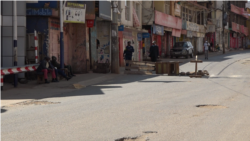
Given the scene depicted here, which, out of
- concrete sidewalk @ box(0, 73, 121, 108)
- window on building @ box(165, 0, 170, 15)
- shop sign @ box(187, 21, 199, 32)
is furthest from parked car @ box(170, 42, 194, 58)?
concrete sidewalk @ box(0, 73, 121, 108)

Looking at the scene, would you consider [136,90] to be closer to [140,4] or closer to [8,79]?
[8,79]

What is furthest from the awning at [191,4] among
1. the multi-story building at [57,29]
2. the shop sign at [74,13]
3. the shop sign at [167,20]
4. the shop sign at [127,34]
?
the shop sign at [74,13]

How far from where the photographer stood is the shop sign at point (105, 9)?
23.1 m

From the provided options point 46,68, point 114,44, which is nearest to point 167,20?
point 114,44

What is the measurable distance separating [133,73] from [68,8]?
5448mm

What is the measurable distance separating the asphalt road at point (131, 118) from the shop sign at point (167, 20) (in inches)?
1012

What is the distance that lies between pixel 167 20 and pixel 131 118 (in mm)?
33837

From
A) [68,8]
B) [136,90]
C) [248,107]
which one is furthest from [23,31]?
[248,107]

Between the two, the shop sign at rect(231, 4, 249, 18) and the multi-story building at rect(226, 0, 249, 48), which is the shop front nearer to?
the multi-story building at rect(226, 0, 249, 48)

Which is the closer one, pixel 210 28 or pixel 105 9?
pixel 105 9

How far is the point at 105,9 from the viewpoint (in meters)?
24.0

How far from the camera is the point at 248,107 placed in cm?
1003

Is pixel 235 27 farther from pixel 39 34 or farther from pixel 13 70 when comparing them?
pixel 13 70

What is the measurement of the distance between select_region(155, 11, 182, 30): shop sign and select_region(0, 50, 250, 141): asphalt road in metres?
25.7
